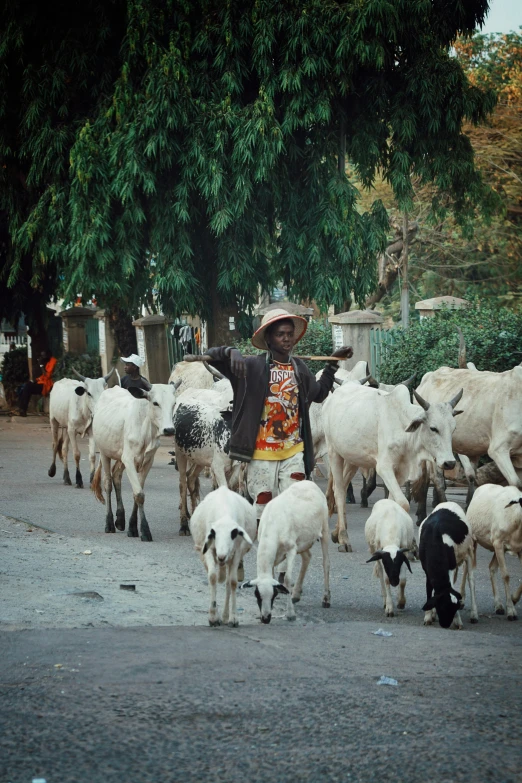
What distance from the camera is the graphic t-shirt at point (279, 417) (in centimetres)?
839

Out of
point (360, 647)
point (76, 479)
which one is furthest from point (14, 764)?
point (76, 479)

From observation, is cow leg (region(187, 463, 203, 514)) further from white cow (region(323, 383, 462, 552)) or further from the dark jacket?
the dark jacket

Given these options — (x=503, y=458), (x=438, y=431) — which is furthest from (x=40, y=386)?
(x=438, y=431)

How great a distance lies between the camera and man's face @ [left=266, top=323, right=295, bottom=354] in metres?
8.44

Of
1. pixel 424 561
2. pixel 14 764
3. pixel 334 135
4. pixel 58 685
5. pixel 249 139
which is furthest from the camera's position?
pixel 334 135

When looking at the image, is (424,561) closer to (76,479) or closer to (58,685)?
(58,685)

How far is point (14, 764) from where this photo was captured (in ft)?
15.0

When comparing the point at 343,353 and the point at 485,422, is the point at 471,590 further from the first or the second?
the point at 485,422

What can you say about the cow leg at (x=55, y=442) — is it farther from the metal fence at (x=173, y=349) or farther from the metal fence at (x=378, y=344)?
the metal fence at (x=173, y=349)

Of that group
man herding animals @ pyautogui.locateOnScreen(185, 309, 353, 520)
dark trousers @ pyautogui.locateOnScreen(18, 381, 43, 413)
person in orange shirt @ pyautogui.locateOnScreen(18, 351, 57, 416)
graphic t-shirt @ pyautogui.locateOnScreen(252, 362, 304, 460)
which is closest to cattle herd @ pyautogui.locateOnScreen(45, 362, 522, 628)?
man herding animals @ pyautogui.locateOnScreen(185, 309, 353, 520)

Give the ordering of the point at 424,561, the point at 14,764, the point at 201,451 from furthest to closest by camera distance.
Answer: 1. the point at 201,451
2. the point at 424,561
3. the point at 14,764

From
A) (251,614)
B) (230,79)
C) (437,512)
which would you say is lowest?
(251,614)

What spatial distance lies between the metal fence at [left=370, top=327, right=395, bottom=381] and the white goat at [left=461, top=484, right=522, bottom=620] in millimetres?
9670

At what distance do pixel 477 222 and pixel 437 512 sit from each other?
73.9ft
